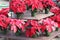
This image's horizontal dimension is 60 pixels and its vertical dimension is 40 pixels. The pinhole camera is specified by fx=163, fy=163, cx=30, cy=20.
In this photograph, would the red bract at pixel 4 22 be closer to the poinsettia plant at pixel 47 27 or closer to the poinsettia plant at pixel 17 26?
the poinsettia plant at pixel 17 26

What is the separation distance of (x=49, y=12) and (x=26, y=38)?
1.92 ft

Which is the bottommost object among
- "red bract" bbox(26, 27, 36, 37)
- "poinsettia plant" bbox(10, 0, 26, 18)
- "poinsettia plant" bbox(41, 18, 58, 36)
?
"red bract" bbox(26, 27, 36, 37)

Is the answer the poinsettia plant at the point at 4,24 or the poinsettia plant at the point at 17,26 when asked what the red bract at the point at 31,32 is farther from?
the poinsettia plant at the point at 4,24

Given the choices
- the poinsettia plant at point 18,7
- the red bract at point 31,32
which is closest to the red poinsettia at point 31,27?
the red bract at point 31,32

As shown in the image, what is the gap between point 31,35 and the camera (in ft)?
5.18

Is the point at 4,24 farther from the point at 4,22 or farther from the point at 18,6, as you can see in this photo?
the point at 18,6

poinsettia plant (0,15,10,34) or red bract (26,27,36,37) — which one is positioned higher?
poinsettia plant (0,15,10,34)

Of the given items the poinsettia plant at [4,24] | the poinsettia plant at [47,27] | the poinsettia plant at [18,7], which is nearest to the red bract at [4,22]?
the poinsettia plant at [4,24]

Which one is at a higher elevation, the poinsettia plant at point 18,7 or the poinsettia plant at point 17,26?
the poinsettia plant at point 18,7

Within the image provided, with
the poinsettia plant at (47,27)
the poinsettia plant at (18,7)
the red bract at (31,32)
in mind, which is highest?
the poinsettia plant at (18,7)

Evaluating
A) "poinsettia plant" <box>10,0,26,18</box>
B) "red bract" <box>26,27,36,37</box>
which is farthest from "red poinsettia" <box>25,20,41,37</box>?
"poinsettia plant" <box>10,0,26,18</box>

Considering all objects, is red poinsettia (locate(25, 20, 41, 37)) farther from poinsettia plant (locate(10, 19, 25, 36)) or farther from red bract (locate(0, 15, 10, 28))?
red bract (locate(0, 15, 10, 28))

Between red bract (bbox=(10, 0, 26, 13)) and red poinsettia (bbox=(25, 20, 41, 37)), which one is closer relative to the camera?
red poinsettia (bbox=(25, 20, 41, 37))

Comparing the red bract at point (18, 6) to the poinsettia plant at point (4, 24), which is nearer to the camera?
the poinsettia plant at point (4, 24)
